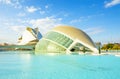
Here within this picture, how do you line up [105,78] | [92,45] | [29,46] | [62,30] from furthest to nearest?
[29,46], [62,30], [92,45], [105,78]

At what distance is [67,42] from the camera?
1510 inches

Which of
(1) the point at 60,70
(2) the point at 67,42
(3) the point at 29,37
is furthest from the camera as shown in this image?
(3) the point at 29,37

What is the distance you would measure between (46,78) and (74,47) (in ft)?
97.9

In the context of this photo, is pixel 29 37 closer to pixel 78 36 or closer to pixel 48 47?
pixel 48 47

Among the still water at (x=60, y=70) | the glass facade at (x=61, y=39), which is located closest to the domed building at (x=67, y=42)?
the glass facade at (x=61, y=39)

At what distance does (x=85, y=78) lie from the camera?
9.93 meters

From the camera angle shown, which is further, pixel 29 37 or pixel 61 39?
pixel 29 37

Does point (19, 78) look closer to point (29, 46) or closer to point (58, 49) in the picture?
point (58, 49)

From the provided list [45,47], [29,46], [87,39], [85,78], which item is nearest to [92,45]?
[87,39]

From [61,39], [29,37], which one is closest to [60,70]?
[61,39]

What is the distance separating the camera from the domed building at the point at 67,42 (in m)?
37.9

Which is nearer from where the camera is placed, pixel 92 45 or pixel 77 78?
pixel 77 78

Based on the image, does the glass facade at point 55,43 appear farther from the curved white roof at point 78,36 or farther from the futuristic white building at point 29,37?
the futuristic white building at point 29,37

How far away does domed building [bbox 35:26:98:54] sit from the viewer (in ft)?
124
